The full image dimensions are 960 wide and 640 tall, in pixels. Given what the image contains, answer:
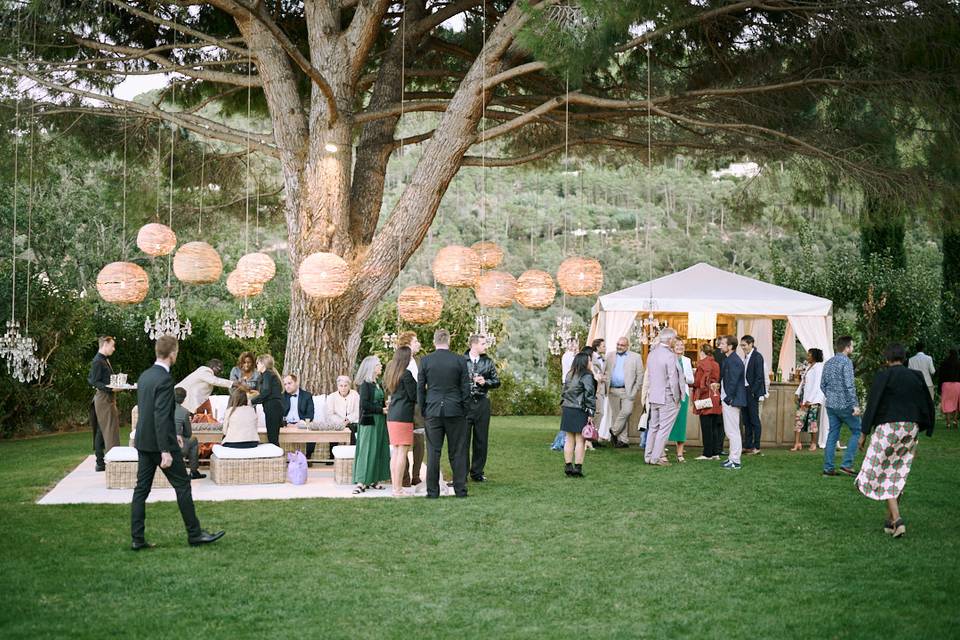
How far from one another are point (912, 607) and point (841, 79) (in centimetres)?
730

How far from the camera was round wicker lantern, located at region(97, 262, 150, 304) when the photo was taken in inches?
396

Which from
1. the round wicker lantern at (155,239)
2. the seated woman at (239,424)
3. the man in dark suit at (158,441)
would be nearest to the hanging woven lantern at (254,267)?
the round wicker lantern at (155,239)

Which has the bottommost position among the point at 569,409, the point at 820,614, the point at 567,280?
the point at 820,614

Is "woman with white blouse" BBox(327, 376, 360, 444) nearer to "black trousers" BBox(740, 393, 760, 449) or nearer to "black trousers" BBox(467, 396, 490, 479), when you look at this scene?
"black trousers" BBox(467, 396, 490, 479)

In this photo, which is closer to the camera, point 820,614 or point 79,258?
point 820,614

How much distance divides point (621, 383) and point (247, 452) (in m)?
5.26

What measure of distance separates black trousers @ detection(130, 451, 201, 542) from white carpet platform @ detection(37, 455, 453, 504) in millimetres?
1976

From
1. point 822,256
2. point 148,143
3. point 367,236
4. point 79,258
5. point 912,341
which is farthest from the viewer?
point 822,256

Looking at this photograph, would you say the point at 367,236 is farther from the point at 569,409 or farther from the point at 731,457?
the point at 731,457

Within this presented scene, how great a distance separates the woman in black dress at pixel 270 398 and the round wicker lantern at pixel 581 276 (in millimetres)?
3178

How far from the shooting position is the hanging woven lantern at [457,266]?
33.7 ft

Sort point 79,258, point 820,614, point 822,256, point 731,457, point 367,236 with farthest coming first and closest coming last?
point 822,256 → point 79,258 → point 367,236 → point 731,457 → point 820,614

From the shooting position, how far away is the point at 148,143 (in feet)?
48.1

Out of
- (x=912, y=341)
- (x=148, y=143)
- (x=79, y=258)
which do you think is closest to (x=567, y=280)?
(x=148, y=143)
